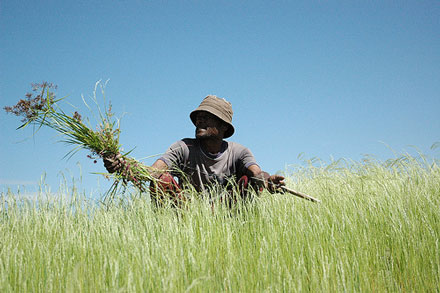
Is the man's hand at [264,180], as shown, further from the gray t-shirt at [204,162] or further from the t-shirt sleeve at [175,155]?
the t-shirt sleeve at [175,155]

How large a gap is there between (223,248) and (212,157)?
5.25ft

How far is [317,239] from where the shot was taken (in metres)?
2.65

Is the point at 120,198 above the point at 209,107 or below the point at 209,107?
below

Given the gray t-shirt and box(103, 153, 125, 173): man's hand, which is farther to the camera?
the gray t-shirt

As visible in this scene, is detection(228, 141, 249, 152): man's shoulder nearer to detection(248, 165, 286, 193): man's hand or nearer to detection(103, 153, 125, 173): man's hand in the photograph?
detection(248, 165, 286, 193): man's hand

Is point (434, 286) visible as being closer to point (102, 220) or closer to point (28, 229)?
point (102, 220)

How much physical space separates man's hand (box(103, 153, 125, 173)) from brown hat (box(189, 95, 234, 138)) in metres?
1.14

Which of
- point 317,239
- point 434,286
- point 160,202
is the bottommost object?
point 434,286

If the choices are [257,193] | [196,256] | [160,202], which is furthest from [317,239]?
[160,202]

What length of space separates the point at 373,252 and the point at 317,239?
16.6 inches

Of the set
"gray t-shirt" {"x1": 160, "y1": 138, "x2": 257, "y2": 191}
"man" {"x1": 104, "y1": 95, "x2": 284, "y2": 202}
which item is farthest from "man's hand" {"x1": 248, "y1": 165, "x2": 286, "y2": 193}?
"gray t-shirt" {"x1": 160, "y1": 138, "x2": 257, "y2": 191}

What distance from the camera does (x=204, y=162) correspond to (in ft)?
13.3

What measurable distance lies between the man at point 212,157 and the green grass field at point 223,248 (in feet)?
1.09

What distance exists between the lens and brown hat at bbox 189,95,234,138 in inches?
153
